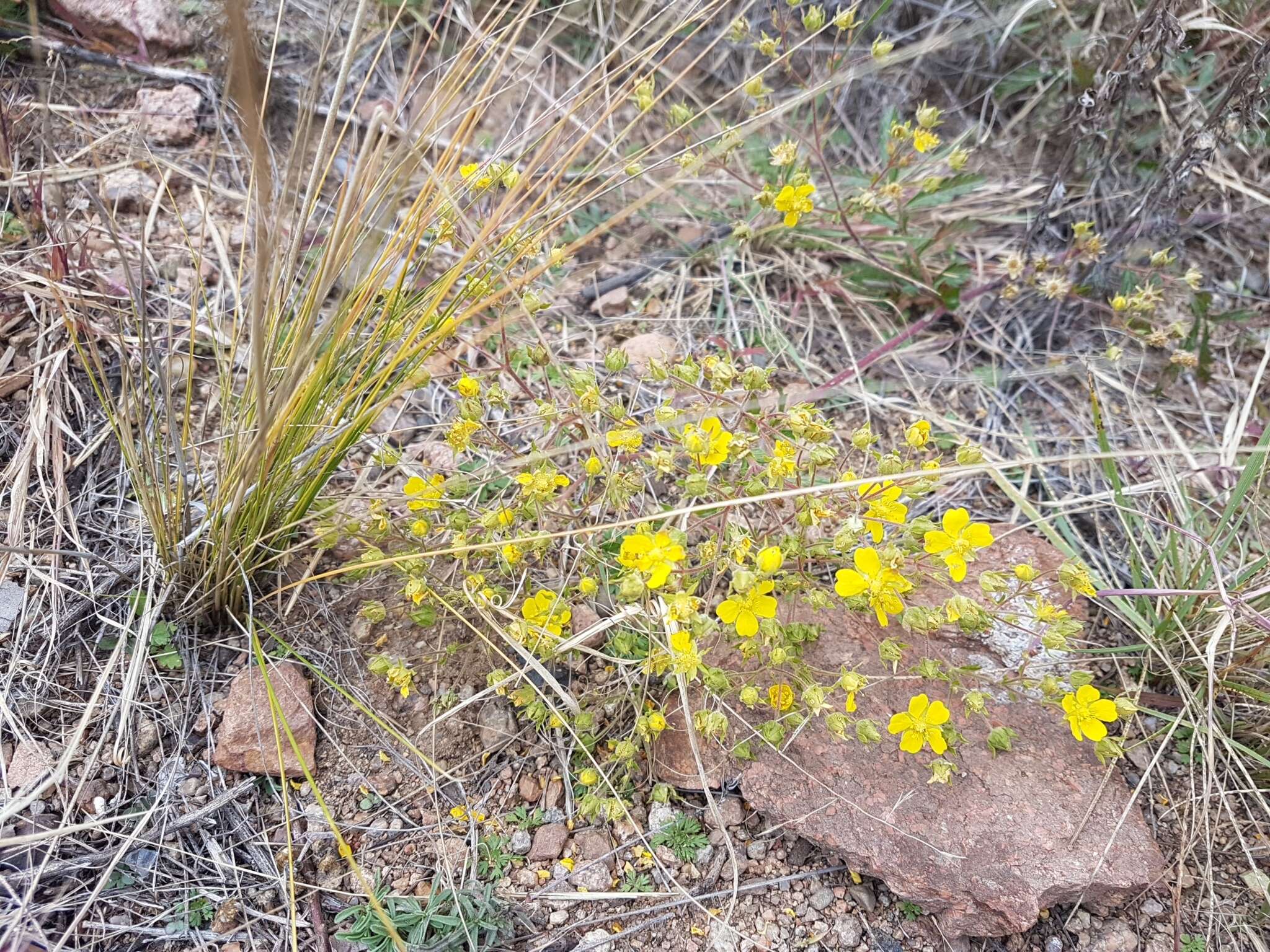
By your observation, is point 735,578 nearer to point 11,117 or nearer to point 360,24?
point 360,24

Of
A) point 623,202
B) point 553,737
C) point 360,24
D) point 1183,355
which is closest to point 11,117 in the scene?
point 360,24

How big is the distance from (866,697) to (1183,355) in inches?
49.7

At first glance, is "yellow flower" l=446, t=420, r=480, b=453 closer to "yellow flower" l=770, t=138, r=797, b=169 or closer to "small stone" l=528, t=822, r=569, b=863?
"small stone" l=528, t=822, r=569, b=863

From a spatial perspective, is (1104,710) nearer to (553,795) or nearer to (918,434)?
(918,434)

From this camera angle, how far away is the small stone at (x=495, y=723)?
5.30 feet

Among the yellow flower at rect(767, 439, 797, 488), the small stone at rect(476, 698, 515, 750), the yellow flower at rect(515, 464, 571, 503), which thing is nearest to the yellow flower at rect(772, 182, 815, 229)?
the yellow flower at rect(767, 439, 797, 488)

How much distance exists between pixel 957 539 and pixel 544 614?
0.72 metres

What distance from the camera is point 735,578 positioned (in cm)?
136

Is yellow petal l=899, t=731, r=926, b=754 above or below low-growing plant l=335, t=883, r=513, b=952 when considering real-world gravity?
above

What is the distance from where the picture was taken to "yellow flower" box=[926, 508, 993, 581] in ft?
4.47

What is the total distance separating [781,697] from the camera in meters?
1.51

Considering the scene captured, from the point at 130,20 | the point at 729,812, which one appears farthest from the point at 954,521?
the point at 130,20

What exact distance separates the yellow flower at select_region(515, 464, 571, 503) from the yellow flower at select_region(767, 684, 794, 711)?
1.71 feet

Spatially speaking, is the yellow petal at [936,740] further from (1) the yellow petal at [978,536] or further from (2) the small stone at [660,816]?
(2) the small stone at [660,816]
